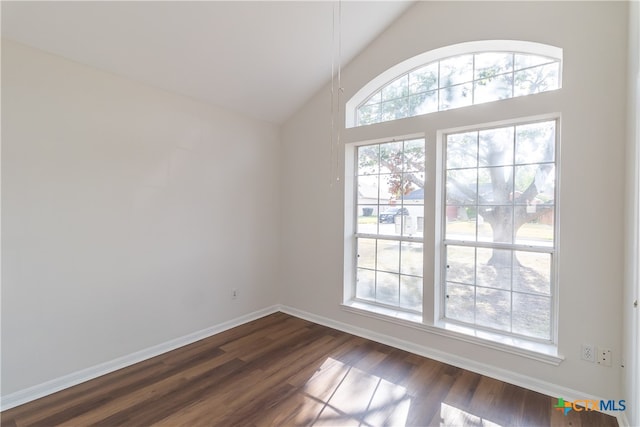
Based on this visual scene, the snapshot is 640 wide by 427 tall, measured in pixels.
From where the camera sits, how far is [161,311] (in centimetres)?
278

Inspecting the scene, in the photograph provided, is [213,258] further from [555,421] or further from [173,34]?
[555,421]

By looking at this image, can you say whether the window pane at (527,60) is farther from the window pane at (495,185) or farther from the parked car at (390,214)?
the parked car at (390,214)

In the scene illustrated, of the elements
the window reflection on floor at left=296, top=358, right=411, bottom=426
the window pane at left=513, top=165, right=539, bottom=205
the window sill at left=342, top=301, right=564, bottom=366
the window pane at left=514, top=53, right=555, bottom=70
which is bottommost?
the window reflection on floor at left=296, top=358, right=411, bottom=426

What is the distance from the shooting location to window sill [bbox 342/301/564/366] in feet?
7.33

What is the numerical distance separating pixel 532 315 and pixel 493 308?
28cm

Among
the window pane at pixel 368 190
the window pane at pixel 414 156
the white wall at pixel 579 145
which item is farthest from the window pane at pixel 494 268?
the window pane at pixel 368 190

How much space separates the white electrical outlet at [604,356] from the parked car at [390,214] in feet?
5.76

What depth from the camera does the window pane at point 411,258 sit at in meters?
2.97

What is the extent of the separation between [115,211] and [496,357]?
344 cm

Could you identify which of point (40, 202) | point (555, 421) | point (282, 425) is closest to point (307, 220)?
point (282, 425)

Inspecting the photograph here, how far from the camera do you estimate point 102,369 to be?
2412mm

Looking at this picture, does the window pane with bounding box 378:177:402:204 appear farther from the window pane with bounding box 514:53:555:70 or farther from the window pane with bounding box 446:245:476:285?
the window pane with bounding box 514:53:555:70

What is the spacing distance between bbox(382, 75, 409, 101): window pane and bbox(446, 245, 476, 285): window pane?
167 cm

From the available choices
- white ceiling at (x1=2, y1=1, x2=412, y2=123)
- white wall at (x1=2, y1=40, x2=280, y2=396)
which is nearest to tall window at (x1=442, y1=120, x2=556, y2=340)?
white ceiling at (x1=2, y1=1, x2=412, y2=123)
